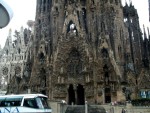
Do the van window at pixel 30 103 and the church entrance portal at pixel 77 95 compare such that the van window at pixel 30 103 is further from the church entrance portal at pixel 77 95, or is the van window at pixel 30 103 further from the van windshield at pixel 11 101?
the church entrance portal at pixel 77 95

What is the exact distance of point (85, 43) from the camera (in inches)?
1534

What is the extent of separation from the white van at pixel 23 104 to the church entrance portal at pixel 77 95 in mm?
20633

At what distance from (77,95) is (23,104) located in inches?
868

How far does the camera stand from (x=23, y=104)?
16781 millimetres

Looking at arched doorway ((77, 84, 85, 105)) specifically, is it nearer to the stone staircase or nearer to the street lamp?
the stone staircase

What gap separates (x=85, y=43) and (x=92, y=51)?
1.69 m

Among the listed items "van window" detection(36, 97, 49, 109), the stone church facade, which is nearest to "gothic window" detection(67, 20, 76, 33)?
the stone church facade

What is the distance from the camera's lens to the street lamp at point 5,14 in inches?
66.0

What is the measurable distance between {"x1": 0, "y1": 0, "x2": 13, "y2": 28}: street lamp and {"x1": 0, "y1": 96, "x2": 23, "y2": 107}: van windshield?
1584 centimetres

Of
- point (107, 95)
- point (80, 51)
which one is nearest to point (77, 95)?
point (107, 95)

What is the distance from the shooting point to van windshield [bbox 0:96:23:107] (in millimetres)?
17031

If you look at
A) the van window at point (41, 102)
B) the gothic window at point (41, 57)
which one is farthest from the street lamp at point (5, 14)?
the gothic window at point (41, 57)

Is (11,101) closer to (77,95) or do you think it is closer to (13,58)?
(77,95)

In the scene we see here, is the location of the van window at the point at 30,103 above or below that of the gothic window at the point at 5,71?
below
